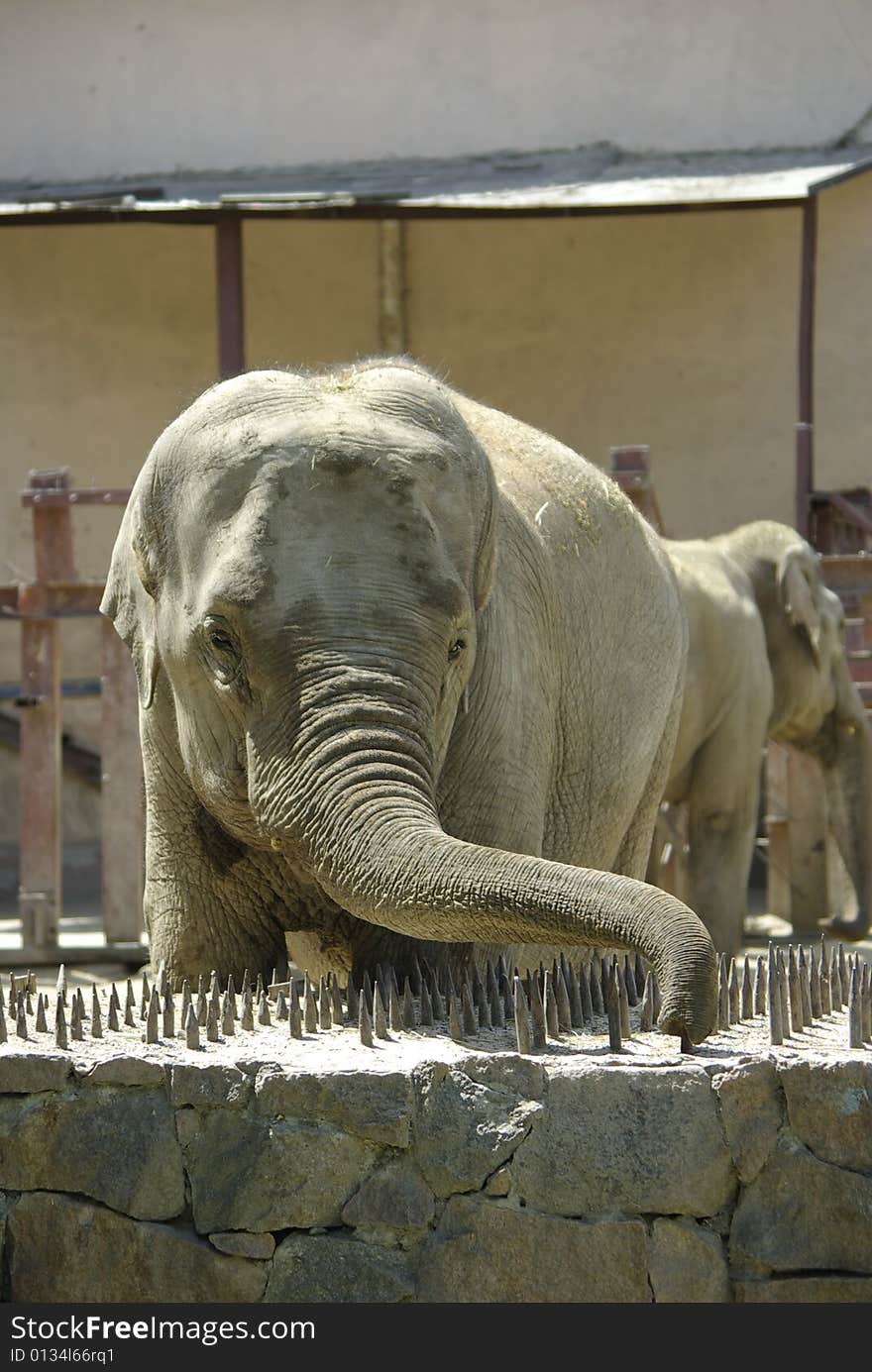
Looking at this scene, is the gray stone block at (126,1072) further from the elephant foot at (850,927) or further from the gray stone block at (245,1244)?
the elephant foot at (850,927)

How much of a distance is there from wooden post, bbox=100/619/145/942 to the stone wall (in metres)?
6.82

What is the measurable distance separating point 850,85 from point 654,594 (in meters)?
10.2

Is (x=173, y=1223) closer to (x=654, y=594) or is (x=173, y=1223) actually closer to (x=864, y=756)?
(x=654, y=594)

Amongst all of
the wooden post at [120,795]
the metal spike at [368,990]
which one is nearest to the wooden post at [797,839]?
the wooden post at [120,795]

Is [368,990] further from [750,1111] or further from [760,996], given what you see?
[750,1111]

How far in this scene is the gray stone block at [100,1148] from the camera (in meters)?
4.38

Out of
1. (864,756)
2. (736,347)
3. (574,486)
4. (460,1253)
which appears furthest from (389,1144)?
(736,347)

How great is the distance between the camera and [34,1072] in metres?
4.43

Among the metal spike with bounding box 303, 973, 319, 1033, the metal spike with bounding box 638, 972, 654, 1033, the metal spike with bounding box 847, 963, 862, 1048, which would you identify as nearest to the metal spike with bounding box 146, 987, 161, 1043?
the metal spike with bounding box 303, 973, 319, 1033

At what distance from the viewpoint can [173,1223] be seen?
4406mm

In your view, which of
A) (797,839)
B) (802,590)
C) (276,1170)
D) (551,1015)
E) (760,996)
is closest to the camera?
(276,1170)

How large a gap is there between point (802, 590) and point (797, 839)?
1.73 meters

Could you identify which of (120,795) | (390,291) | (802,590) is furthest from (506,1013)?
(390,291)

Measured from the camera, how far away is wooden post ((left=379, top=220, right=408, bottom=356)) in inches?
664
